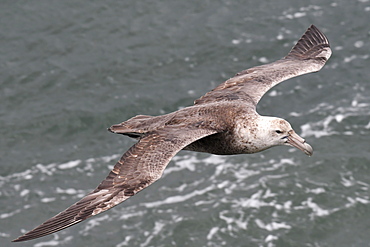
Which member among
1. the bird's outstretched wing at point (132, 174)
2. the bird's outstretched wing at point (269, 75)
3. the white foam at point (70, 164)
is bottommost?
the bird's outstretched wing at point (132, 174)

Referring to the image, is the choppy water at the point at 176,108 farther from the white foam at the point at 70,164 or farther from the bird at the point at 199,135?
the bird at the point at 199,135

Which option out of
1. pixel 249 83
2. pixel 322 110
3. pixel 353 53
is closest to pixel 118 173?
pixel 249 83

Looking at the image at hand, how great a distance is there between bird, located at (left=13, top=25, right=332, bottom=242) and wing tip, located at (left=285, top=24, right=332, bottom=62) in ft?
1.33

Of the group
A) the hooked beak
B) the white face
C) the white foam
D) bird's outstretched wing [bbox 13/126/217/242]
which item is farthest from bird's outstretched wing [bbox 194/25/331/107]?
the white foam

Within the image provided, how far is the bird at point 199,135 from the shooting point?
11.3 metres

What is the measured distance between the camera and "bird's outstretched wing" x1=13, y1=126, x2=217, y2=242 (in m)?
11.0

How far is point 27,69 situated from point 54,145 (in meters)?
2.75

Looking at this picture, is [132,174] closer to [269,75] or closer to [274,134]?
[274,134]

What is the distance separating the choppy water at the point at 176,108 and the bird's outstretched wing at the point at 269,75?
5.47m

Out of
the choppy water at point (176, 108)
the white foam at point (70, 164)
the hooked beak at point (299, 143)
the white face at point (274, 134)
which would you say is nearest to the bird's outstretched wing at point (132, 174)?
the white face at point (274, 134)

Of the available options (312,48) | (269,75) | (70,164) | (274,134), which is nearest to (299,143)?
(274,134)

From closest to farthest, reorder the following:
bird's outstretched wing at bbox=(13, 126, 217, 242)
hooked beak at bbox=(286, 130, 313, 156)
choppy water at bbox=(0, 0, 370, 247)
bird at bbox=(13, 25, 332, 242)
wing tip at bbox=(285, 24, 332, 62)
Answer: bird's outstretched wing at bbox=(13, 126, 217, 242), bird at bbox=(13, 25, 332, 242), hooked beak at bbox=(286, 130, 313, 156), wing tip at bbox=(285, 24, 332, 62), choppy water at bbox=(0, 0, 370, 247)

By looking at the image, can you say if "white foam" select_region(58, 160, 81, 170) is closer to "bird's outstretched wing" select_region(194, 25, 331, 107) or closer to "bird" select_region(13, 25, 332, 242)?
"bird's outstretched wing" select_region(194, 25, 331, 107)

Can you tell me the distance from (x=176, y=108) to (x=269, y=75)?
26.1 feet
